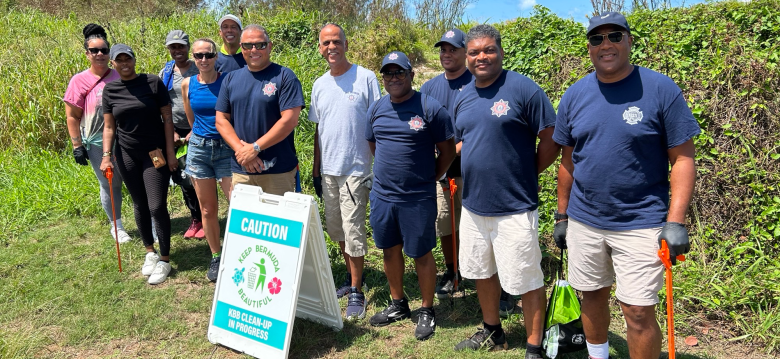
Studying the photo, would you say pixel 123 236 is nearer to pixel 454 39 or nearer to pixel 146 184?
pixel 146 184

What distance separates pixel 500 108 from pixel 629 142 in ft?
2.58

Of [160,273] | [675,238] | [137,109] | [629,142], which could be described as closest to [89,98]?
[137,109]

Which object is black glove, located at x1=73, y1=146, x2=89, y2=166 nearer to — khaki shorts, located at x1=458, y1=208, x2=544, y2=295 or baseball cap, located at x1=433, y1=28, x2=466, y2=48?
baseball cap, located at x1=433, y1=28, x2=466, y2=48

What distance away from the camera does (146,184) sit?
5.06 metres

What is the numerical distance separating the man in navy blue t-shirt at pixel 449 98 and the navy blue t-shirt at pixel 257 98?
1.02 metres

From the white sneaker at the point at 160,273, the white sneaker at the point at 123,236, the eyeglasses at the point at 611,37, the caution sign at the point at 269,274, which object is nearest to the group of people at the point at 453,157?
the eyeglasses at the point at 611,37

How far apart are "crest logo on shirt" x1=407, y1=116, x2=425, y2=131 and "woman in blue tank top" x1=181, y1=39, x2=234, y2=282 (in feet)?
5.53

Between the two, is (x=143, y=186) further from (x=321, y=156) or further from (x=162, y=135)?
(x=321, y=156)

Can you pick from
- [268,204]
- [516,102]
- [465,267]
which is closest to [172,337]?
[268,204]

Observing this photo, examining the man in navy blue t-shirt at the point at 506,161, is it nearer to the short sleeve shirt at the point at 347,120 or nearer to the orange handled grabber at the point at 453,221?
the orange handled grabber at the point at 453,221

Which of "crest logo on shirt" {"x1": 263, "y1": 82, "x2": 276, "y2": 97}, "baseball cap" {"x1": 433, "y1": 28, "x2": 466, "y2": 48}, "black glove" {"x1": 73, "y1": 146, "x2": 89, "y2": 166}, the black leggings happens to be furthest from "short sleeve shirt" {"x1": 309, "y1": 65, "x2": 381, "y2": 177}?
"black glove" {"x1": 73, "y1": 146, "x2": 89, "y2": 166}

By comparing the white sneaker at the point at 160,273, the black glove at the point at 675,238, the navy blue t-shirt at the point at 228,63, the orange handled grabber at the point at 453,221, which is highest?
the navy blue t-shirt at the point at 228,63

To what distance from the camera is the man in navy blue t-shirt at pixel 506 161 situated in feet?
11.0

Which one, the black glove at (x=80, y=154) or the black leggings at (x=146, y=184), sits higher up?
the black glove at (x=80, y=154)
